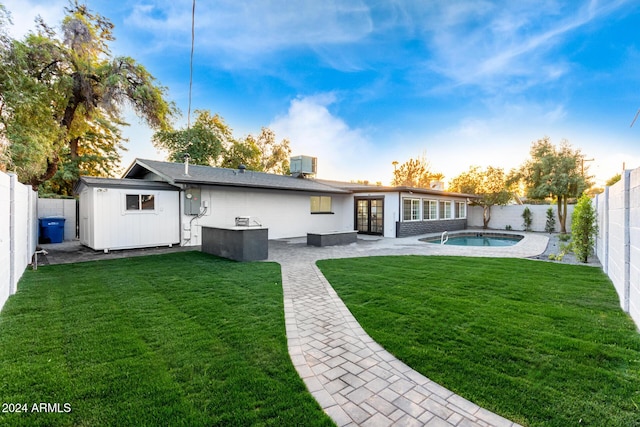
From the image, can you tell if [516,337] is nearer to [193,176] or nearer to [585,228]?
[585,228]

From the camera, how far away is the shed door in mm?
15773

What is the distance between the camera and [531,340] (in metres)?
3.34

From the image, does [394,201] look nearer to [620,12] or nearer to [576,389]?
[620,12]

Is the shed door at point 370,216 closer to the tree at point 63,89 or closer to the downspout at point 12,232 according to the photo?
the tree at point 63,89

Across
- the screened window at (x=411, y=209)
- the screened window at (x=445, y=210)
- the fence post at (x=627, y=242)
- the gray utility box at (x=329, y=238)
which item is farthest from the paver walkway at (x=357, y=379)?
the screened window at (x=445, y=210)

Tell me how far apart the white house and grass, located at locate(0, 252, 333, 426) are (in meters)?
4.42

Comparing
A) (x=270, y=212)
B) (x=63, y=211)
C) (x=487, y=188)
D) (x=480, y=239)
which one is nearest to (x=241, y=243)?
(x=270, y=212)

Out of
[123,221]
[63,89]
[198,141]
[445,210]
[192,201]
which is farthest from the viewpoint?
[198,141]

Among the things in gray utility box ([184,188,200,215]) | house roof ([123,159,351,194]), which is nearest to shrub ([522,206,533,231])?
house roof ([123,159,351,194])

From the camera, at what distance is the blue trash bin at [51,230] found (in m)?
11.6

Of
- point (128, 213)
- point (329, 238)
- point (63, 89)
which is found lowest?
point (329, 238)

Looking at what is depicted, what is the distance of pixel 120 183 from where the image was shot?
950cm

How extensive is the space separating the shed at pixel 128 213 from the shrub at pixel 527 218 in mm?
20124

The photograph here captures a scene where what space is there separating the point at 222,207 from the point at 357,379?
10506 mm
